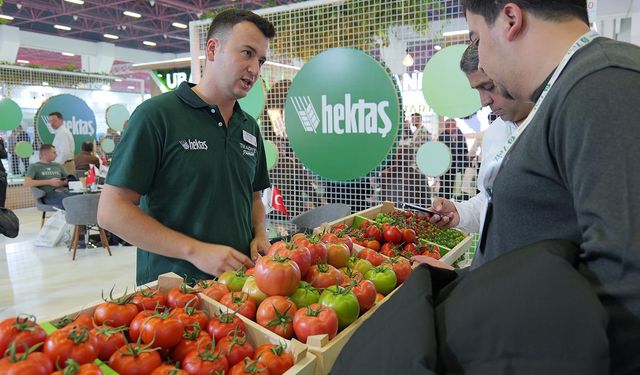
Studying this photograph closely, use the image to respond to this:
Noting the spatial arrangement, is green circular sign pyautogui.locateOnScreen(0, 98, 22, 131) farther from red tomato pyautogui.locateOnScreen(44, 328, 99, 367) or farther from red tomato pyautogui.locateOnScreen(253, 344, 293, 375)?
red tomato pyautogui.locateOnScreen(253, 344, 293, 375)

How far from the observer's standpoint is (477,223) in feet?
9.74

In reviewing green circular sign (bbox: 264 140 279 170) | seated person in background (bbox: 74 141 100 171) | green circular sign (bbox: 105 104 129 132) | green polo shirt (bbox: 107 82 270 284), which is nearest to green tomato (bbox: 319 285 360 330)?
green polo shirt (bbox: 107 82 270 284)

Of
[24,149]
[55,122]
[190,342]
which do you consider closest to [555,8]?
[190,342]

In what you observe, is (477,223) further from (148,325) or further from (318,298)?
(148,325)

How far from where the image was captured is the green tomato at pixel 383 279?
1.84m

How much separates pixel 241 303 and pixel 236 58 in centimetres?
129

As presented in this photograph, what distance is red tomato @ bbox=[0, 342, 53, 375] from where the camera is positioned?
3.18ft

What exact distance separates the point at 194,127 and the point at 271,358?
135 cm

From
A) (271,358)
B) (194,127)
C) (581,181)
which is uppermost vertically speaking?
(194,127)

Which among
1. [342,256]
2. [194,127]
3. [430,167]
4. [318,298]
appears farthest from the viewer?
[430,167]

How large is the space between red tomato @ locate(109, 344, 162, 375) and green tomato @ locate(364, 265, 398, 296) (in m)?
0.91

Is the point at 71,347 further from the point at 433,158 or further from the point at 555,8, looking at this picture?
the point at 433,158

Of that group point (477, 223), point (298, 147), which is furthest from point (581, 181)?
point (298, 147)

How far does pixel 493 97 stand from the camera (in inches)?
93.9
